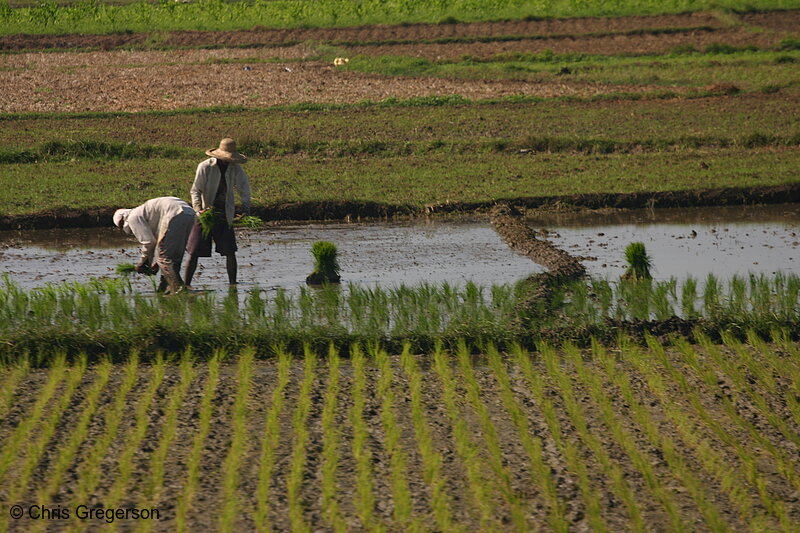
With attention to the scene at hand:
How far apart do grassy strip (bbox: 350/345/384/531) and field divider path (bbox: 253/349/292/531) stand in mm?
354

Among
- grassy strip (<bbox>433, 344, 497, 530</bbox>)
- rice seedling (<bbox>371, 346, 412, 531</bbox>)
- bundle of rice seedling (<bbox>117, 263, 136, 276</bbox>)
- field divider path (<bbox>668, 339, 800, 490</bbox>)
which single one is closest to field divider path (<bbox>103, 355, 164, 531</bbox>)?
rice seedling (<bbox>371, 346, 412, 531</bbox>)

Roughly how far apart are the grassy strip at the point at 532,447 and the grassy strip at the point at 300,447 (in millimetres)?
938

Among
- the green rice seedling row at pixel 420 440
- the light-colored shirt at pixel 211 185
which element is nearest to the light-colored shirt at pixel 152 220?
the light-colored shirt at pixel 211 185

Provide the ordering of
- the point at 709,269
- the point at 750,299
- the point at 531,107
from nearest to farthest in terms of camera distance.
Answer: the point at 750,299, the point at 709,269, the point at 531,107

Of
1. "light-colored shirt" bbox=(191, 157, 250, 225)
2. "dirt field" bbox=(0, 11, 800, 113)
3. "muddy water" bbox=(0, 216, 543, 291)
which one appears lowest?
"muddy water" bbox=(0, 216, 543, 291)

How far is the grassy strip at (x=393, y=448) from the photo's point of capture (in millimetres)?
3818

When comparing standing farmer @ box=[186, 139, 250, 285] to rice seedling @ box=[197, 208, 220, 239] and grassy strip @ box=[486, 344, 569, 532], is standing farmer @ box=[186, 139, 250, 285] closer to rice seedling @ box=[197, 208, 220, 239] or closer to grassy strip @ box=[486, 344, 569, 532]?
rice seedling @ box=[197, 208, 220, 239]

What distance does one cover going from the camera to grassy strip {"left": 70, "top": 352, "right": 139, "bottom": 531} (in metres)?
4.04

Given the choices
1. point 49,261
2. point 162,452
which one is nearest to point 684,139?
point 49,261

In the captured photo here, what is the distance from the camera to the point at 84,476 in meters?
4.18

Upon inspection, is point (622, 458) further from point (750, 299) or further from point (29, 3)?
point (29, 3)

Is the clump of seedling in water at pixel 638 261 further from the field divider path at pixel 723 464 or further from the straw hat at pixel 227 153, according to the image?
the straw hat at pixel 227 153

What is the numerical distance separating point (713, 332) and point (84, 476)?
12.9ft

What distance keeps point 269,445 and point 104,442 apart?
2.46ft
